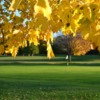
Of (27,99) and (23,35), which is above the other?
(23,35)

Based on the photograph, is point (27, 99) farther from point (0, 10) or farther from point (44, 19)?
point (44, 19)

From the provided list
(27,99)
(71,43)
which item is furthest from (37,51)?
(27,99)

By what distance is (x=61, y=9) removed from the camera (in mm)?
2740

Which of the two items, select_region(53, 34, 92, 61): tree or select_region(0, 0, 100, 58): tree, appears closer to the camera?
select_region(0, 0, 100, 58): tree

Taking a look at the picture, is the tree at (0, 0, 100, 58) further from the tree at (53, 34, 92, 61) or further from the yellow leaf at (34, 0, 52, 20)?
the tree at (53, 34, 92, 61)

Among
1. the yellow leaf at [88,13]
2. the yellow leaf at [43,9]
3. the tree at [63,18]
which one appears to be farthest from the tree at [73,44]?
the yellow leaf at [43,9]

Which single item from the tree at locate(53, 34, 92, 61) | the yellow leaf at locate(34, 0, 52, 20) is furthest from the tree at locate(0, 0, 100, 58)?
the tree at locate(53, 34, 92, 61)

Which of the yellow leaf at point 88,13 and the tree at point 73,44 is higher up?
the tree at point 73,44

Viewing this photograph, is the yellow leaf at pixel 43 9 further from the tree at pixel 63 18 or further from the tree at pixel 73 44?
the tree at pixel 73 44

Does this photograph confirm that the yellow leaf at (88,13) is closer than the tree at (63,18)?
No

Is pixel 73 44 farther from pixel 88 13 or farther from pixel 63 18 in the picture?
pixel 88 13

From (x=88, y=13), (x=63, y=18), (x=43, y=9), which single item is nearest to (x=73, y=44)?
(x=63, y=18)

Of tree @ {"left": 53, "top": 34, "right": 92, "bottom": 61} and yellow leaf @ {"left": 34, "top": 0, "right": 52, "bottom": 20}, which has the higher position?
tree @ {"left": 53, "top": 34, "right": 92, "bottom": 61}

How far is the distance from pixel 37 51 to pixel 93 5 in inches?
3180
